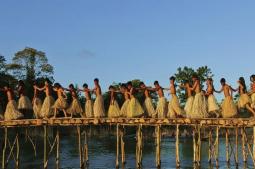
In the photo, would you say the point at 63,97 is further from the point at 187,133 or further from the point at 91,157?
the point at 187,133

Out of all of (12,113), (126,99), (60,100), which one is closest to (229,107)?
(126,99)

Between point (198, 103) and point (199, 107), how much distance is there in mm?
191

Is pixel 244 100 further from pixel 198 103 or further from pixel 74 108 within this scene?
pixel 74 108

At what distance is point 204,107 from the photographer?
2078 cm

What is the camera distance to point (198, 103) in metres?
20.7

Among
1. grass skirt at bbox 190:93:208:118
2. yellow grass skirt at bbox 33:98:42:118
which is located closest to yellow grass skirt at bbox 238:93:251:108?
grass skirt at bbox 190:93:208:118

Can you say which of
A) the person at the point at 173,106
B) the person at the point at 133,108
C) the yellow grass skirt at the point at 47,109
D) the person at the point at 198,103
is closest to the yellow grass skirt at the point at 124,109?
the person at the point at 133,108

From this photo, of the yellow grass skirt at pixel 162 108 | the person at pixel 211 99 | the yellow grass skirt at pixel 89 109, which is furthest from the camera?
the yellow grass skirt at pixel 89 109

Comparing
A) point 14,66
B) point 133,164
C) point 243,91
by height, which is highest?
point 14,66

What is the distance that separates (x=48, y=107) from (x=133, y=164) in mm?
12248

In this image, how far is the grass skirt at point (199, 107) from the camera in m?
20.6

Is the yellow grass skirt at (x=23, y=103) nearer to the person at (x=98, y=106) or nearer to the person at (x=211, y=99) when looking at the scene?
the person at (x=98, y=106)

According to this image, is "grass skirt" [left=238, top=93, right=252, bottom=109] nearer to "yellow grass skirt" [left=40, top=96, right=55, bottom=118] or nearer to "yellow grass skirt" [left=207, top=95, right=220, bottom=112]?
"yellow grass skirt" [left=207, top=95, right=220, bottom=112]

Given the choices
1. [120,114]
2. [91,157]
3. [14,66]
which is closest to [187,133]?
[14,66]
